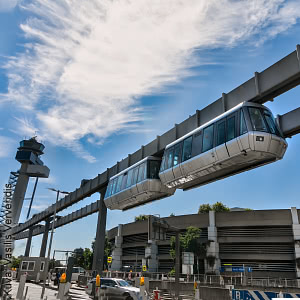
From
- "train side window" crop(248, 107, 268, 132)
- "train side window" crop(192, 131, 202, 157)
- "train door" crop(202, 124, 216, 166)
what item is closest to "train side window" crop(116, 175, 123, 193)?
"train side window" crop(192, 131, 202, 157)

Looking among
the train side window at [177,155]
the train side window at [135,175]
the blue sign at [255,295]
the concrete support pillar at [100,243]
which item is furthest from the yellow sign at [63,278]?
the concrete support pillar at [100,243]

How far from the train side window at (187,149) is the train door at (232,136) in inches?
112

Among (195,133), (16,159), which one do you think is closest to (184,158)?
(195,133)

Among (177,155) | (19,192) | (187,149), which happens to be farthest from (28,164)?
(187,149)

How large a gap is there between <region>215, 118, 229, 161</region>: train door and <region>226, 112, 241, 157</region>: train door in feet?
0.77

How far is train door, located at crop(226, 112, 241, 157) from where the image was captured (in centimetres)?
1340

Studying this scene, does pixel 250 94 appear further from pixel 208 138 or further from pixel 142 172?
pixel 142 172

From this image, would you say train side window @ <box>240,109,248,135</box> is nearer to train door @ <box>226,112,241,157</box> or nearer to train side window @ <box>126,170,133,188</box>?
train door @ <box>226,112,241,157</box>

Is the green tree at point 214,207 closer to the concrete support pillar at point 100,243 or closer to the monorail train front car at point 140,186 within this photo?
the concrete support pillar at point 100,243

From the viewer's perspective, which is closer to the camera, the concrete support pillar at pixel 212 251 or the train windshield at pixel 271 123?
the train windshield at pixel 271 123

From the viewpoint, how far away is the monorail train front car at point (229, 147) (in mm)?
13008

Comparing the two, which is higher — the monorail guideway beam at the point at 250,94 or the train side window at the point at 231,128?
the monorail guideway beam at the point at 250,94

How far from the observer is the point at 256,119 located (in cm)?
1342

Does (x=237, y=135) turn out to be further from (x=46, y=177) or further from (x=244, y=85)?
(x=46, y=177)
